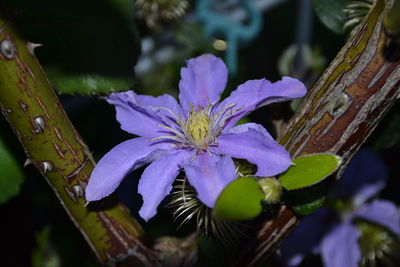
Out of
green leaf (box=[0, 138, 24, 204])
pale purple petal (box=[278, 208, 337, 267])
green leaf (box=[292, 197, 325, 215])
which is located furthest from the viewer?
pale purple petal (box=[278, 208, 337, 267])

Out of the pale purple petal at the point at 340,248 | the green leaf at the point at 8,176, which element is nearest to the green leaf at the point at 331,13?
the pale purple petal at the point at 340,248

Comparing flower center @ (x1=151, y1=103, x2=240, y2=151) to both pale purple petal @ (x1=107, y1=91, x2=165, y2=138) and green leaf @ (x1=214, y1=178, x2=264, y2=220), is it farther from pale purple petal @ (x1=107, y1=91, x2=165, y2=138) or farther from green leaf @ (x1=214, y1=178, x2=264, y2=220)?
green leaf @ (x1=214, y1=178, x2=264, y2=220)

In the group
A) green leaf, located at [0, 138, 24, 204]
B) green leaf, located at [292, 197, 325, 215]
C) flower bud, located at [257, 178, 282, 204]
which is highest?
flower bud, located at [257, 178, 282, 204]

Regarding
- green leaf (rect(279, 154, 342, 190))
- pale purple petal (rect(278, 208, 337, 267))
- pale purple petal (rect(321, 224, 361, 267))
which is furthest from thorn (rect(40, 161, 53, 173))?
pale purple petal (rect(321, 224, 361, 267))

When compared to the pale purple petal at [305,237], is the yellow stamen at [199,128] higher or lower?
higher

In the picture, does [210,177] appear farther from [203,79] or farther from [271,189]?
[203,79]

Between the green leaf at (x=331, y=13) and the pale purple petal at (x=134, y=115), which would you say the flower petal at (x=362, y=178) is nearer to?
the green leaf at (x=331, y=13)

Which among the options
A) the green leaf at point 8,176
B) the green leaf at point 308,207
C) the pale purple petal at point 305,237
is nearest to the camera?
the green leaf at point 308,207
